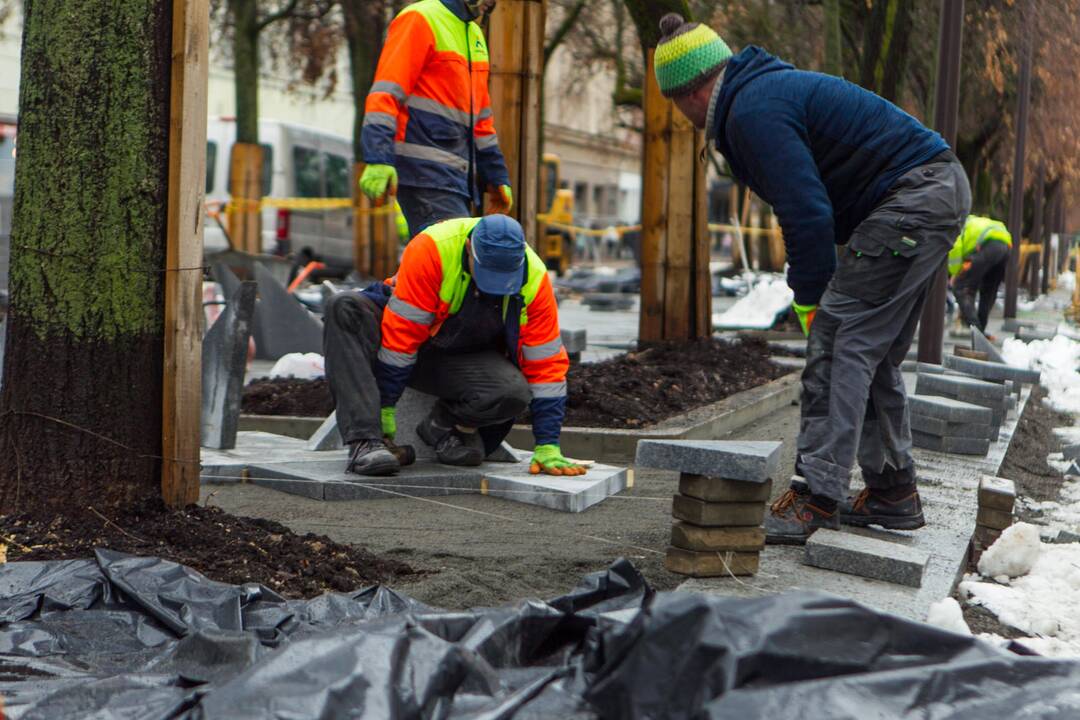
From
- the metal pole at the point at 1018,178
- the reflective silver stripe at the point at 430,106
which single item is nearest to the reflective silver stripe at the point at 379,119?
the reflective silver stripe at the point at 430,106

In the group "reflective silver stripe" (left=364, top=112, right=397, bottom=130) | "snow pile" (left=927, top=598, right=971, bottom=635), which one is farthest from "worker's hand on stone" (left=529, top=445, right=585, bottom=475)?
"snow pile" (left=927, top=598, right=971, bottom=635)

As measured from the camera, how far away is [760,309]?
15820mm

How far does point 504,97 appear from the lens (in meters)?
7.93

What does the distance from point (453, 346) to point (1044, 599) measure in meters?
2.56

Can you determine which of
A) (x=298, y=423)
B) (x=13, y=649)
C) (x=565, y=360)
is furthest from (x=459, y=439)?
(x=13, y=649)

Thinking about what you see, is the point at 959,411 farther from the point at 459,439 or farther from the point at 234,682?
the point at 234,682

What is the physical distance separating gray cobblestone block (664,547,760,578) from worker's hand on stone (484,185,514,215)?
3.09 metres

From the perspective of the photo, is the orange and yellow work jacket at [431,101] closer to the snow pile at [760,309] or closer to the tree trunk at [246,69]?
Result: the snow pile at [760,309]

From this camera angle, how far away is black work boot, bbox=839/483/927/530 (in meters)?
4.72

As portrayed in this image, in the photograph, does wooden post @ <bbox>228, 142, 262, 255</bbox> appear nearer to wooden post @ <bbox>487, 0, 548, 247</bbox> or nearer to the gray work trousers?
wooden post @ <bbox>487, 0, 548, 247</bbox>

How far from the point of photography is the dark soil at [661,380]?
23.5 ft

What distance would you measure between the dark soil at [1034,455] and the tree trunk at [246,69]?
1296 cm

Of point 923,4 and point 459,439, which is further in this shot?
point 923,4

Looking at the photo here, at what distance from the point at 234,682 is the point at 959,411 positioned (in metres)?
5.03
